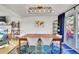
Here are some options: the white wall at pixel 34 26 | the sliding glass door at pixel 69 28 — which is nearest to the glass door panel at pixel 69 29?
the sliding glass door at pixel 69 28

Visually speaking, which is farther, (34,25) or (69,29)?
(69,29)

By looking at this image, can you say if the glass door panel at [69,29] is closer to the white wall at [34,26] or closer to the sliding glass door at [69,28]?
the sliding glass door at [69,28]

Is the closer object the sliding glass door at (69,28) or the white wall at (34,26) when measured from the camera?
the white wall at (34,26)

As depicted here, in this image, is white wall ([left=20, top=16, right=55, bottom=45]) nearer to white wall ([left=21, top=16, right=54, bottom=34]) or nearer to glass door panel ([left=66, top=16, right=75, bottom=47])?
white wall ([left=21, top=16, right=54, bottom=34])

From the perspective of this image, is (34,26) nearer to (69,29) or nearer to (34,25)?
(34,25)

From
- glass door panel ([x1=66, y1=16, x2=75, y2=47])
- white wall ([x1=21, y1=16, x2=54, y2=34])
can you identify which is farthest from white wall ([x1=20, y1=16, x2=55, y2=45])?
glass door panel ([x1=66, y1=16, x2=75, y2=47])

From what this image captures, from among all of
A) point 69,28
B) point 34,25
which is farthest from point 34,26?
point 69,28

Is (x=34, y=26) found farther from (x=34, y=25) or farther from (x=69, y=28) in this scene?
(x=69, y=28)

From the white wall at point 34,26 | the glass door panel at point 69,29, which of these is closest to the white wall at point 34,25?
the white wall at point 34,26

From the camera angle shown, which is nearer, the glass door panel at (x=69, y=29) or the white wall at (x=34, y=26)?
the white wall at (x=34, y=26)

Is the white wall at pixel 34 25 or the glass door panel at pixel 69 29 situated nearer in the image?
the white wall at pixel 34 25

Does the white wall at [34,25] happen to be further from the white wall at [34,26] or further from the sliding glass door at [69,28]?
the sliding glass door at [69,28]
